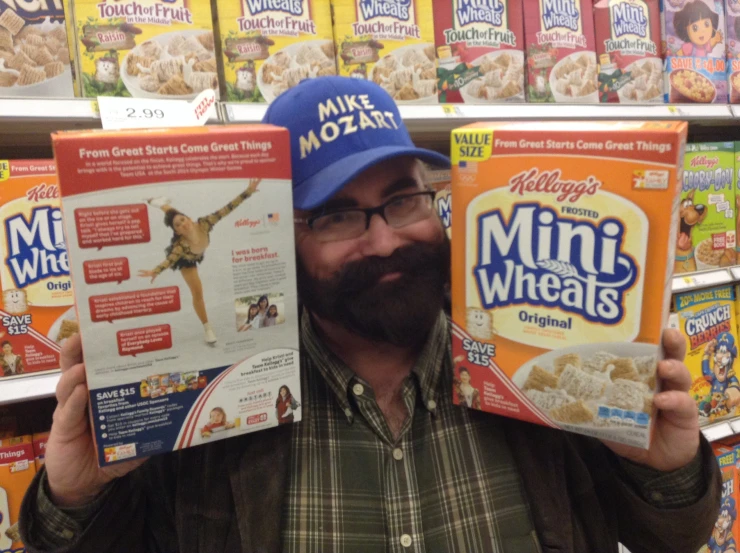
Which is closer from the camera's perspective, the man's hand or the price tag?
the man's hand

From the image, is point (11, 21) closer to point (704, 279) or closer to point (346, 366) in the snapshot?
point (346, 366)

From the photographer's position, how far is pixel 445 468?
925 millimetres

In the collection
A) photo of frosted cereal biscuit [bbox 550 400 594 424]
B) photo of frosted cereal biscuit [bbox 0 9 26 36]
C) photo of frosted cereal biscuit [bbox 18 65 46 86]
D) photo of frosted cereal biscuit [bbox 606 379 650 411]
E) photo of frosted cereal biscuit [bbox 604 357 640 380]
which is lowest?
photo of frosted cereal biscuit [bbox 550 400 594 424]

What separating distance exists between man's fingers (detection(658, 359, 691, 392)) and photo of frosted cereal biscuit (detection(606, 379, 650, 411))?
0.13 ft

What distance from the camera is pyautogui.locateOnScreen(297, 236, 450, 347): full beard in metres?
0.92

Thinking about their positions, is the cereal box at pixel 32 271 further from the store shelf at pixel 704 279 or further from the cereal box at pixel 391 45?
the store shelf at pixel 704 279

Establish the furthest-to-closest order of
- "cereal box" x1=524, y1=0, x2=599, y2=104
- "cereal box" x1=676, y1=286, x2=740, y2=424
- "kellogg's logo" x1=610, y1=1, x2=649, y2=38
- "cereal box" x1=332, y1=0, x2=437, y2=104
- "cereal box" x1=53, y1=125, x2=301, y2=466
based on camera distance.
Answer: "cereal box" x1=676, y1=286, x2=740, y2=424
"kellogg's logo" x1=610, y1=1, x2=649, y2=38
"cereal box" x1=524, y1=0, x2=599, y2=104
"cereal box" x1=332, y1=0, x2=437, y2=104
"cereal box" x1=53, y1=125, x2=301, y2=466

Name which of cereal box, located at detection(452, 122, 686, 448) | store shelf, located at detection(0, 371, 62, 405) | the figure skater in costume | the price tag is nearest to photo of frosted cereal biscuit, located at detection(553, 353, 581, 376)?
cereal box, located at detection(452, 122, 686, 448)

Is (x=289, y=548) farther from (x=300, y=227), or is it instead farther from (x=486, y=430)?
(x=300, y=227)

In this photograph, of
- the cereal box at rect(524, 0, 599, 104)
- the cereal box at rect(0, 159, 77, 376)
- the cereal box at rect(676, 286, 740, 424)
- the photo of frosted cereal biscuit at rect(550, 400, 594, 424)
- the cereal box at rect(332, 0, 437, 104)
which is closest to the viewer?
the photo of frosted cereal biscuit at rect(550, 400, 594, 424)

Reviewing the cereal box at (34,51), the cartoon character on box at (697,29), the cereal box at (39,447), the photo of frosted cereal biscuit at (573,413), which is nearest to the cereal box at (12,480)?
the cereal box at (39,447)

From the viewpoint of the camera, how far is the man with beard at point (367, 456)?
0.87 meters

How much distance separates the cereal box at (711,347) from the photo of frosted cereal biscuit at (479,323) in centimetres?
135

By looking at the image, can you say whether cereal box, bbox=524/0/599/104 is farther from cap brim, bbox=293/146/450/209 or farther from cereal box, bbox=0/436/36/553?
cereal box, bbox=0/436/36/553
